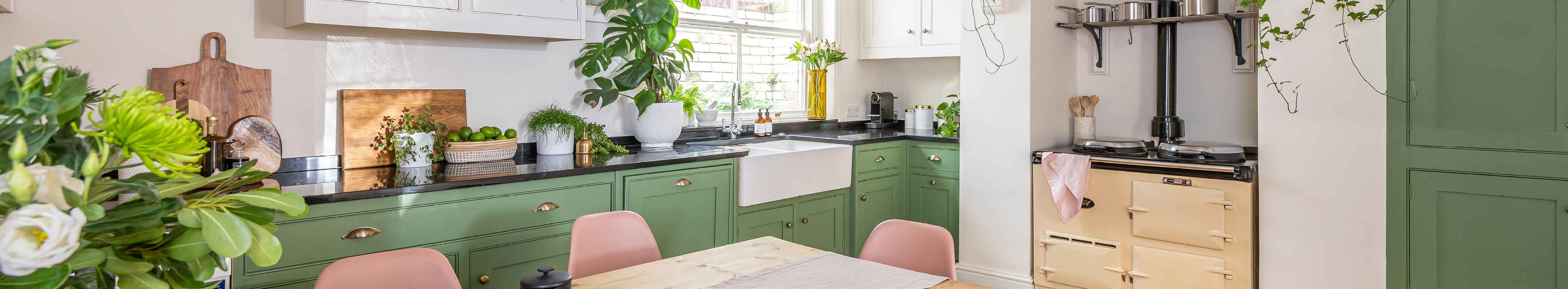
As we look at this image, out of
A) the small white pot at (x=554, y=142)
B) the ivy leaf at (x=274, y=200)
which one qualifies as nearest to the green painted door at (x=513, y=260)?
the small white pot at (x=554, y=142)

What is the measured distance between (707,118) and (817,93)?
85 centimetres

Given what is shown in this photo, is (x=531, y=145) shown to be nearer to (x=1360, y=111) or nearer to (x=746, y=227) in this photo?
(x=746, y=227)

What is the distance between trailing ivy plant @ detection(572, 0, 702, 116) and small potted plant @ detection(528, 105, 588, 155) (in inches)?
8.4

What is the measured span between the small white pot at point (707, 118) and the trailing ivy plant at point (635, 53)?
487 millimetres

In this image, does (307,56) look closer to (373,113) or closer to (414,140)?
(373,113)

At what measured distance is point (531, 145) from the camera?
337 centimetres

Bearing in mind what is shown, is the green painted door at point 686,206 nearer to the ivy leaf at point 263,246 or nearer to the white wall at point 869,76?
the white wall at point 869,76

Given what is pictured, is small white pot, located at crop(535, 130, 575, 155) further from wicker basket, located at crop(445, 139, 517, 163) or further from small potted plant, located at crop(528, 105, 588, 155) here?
wicker basket, located at crop(445, 139, 517, 163)

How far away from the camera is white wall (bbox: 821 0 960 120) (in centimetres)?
484

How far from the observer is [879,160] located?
13.5ft

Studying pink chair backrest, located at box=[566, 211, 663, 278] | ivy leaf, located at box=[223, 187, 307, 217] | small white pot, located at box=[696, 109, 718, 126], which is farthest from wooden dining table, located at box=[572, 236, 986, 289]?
small white pot, located at box=[696, 109, 718, 126]

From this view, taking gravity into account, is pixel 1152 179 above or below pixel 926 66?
below
